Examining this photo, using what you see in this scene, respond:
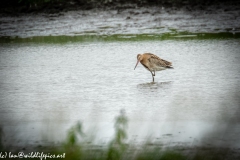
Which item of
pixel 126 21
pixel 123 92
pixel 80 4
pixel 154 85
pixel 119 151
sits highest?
pixel 119 151

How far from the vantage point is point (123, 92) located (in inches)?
396

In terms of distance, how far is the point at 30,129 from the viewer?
25.7 feet

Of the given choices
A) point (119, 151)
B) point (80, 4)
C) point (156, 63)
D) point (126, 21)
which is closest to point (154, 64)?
point (156, 63)

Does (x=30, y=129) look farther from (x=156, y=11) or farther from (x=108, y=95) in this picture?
(x=156, y=11)

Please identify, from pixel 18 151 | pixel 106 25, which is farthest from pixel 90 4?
pixel 18 151

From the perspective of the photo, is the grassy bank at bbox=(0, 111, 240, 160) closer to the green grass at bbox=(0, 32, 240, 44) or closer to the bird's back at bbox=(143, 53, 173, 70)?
the bird's back at bbox=(143, 53, 173, 70)

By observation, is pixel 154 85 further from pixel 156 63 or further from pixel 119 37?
pixel 119 37

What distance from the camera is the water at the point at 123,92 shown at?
7484 millimetres

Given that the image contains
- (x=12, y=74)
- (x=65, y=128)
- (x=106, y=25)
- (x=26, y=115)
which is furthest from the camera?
(x=106, y=25)

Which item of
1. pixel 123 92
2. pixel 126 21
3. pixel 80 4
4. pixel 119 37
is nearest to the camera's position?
pixel 123 92

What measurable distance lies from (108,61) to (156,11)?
22.9ft

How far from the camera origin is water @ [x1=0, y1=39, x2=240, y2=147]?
295 inches

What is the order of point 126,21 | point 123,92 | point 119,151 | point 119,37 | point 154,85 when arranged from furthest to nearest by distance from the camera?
point 126,21 → point 119,37 → point 154,85 → point 123,92 → point 119,151

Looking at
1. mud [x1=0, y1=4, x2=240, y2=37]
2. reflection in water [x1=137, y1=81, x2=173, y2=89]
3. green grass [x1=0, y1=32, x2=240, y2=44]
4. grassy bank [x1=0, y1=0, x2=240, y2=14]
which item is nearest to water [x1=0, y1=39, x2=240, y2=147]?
reflection in water [x1=137, y1=81, x2=173, y2=89]
